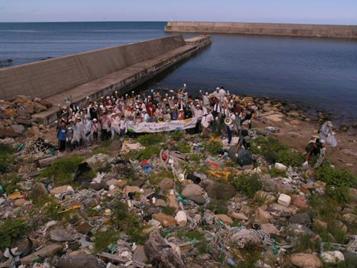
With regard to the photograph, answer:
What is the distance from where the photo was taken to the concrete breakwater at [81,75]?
70.4 ft

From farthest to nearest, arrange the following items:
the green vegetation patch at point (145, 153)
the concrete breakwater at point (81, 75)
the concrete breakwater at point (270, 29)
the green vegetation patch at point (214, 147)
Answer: the concrete breakwater at point (270, 29) < the concrete breakwater at point (81, 75) < the green vegetation patch at point (214, 147) < the green vegetation patch at point (145, 153)

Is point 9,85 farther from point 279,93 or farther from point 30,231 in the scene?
point 279,93

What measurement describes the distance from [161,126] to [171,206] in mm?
6541

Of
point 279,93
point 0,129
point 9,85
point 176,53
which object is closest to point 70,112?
point 0,129

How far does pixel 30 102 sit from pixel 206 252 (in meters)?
14.2

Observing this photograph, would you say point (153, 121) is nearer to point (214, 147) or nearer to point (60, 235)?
point (214, 147)

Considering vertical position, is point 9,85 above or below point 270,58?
above

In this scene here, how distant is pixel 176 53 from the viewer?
52.3 metres

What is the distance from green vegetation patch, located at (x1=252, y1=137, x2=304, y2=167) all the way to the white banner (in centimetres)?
285

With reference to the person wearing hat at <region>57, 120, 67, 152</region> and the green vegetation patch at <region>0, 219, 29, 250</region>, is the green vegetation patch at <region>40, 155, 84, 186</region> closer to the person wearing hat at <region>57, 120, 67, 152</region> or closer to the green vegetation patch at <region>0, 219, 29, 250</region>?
the person wearing hat at <region>57, 120, 67, 152</region>

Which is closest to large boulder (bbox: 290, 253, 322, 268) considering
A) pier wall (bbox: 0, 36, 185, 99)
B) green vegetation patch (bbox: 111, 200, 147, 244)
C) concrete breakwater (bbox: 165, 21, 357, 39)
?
green vegetation patch (bbox: 111, 200, 147, 244)

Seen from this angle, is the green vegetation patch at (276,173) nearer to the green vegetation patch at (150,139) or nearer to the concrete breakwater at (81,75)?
the green vegetation patch at (150,139)

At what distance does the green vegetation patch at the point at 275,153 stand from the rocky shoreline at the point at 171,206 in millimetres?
45

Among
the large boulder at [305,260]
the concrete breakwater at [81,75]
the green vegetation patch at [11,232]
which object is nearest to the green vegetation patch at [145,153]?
the green vegetation patch at [11,232]
